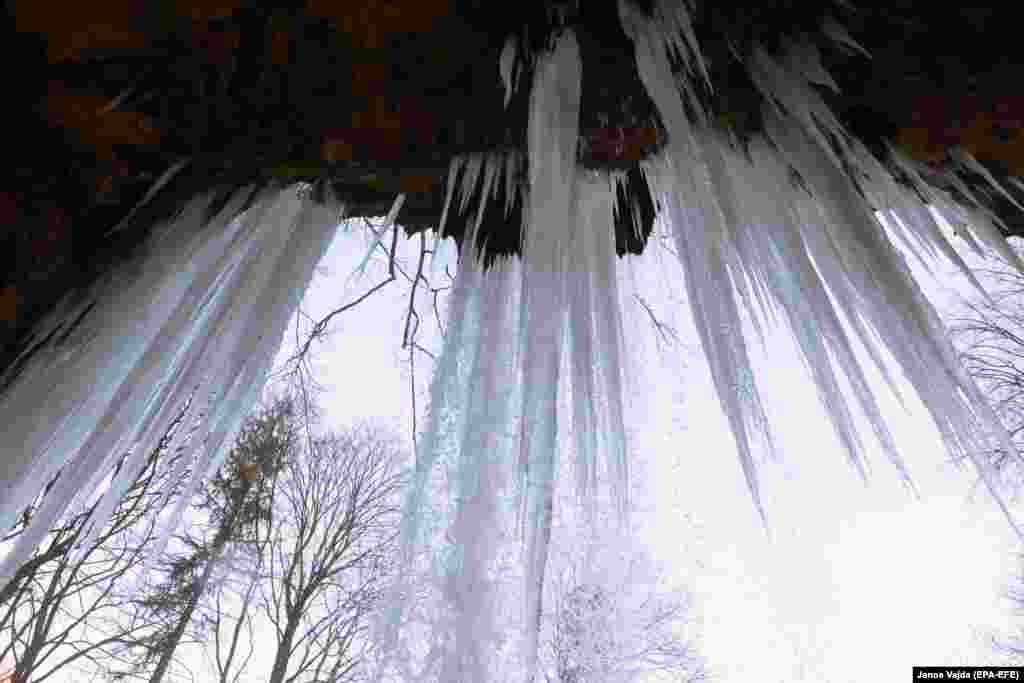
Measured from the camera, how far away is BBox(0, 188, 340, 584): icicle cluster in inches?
42.3

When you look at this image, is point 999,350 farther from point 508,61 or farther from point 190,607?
point 190,607

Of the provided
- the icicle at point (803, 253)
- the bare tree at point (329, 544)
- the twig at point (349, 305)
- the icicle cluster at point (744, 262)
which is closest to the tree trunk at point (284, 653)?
the bare tree at point (329, 544)

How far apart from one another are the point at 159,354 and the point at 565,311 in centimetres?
85

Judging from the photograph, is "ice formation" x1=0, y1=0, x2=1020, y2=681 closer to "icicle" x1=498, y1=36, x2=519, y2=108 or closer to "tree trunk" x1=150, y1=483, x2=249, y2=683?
"icicle" x1=498, y1=36, x2=519, y2=108

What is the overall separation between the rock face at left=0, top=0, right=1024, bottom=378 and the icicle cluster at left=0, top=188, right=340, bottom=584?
0.26 feet

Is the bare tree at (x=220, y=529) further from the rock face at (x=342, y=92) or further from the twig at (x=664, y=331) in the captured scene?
the rock face at (x=342, y=92)

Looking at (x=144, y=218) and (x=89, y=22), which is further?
(x=144, y=218)

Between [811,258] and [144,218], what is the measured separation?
130cm

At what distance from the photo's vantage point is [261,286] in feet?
4.35

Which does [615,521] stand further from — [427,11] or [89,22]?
[89,22]

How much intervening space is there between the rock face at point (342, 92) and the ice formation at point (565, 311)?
0.04 metres

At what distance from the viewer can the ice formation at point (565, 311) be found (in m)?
1.01

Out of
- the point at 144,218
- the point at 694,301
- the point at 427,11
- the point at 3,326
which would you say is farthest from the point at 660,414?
the point at 3,326

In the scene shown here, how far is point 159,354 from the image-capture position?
118 cm
